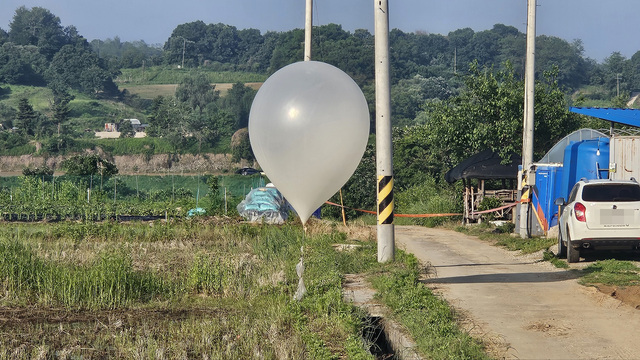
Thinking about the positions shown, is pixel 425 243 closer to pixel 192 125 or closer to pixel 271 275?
pixel 271 275

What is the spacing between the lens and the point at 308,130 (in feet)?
37.5

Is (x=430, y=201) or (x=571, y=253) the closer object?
(x=571, y=253)

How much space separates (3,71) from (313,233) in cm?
11690

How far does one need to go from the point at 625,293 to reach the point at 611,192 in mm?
4872

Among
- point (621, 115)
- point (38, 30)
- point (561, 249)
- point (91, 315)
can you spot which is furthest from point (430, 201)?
point (38, 30)

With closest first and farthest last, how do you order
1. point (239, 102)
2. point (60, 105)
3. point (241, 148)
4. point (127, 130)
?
point (241, 148), point (60, 105), point (127, 130), point (239, 102)

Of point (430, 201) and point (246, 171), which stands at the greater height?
point (246, 171)

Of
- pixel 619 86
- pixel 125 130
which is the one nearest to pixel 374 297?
pixel 125 130

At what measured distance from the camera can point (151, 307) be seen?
1265 cm

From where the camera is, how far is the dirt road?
877 centimetres

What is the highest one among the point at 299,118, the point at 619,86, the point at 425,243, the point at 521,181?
the point at 619,86

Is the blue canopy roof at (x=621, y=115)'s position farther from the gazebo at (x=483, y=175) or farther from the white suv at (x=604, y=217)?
the gazebo at (x=483, y=175)

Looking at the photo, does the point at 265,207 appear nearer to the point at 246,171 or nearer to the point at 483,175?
the point at 483,175

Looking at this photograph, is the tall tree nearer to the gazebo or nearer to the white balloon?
the gazebo
